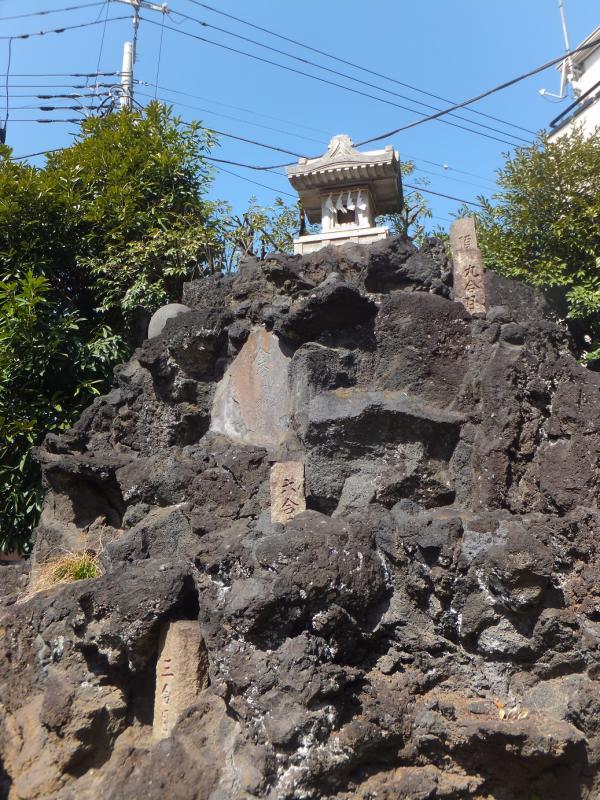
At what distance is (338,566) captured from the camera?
6281 mm

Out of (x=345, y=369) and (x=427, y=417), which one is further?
(x=345, y=369)

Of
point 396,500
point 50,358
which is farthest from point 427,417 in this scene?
point 50,358

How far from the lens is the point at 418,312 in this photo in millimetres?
8008

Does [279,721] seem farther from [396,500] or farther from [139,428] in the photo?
[139,428]

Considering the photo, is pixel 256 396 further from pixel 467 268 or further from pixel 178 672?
pixel 178 672

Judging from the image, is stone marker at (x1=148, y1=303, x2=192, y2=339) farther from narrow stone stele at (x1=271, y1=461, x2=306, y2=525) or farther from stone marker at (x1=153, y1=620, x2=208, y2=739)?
stone marker at (x1=153, y1=620, x2=208, y2=739)

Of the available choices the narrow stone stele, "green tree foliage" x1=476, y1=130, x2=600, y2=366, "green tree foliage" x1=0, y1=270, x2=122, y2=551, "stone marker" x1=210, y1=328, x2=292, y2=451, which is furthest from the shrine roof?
the narrow stone stele

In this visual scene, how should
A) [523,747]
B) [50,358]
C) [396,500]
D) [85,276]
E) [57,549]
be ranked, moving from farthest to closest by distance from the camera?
[85,276] < [50,358] < [57,549] < [396,500] < [523,747]

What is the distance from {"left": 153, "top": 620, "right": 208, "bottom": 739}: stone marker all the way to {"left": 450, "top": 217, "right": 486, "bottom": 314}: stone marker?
15.3ft

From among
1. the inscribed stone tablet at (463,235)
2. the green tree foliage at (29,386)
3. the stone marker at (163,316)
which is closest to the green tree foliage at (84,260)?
the green tree foliage at (29,386)

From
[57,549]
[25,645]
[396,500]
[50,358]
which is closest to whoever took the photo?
[396,500]

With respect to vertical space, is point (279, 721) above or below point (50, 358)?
below

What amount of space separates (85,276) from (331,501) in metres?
7.47

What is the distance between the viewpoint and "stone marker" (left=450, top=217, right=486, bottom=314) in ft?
27.7
